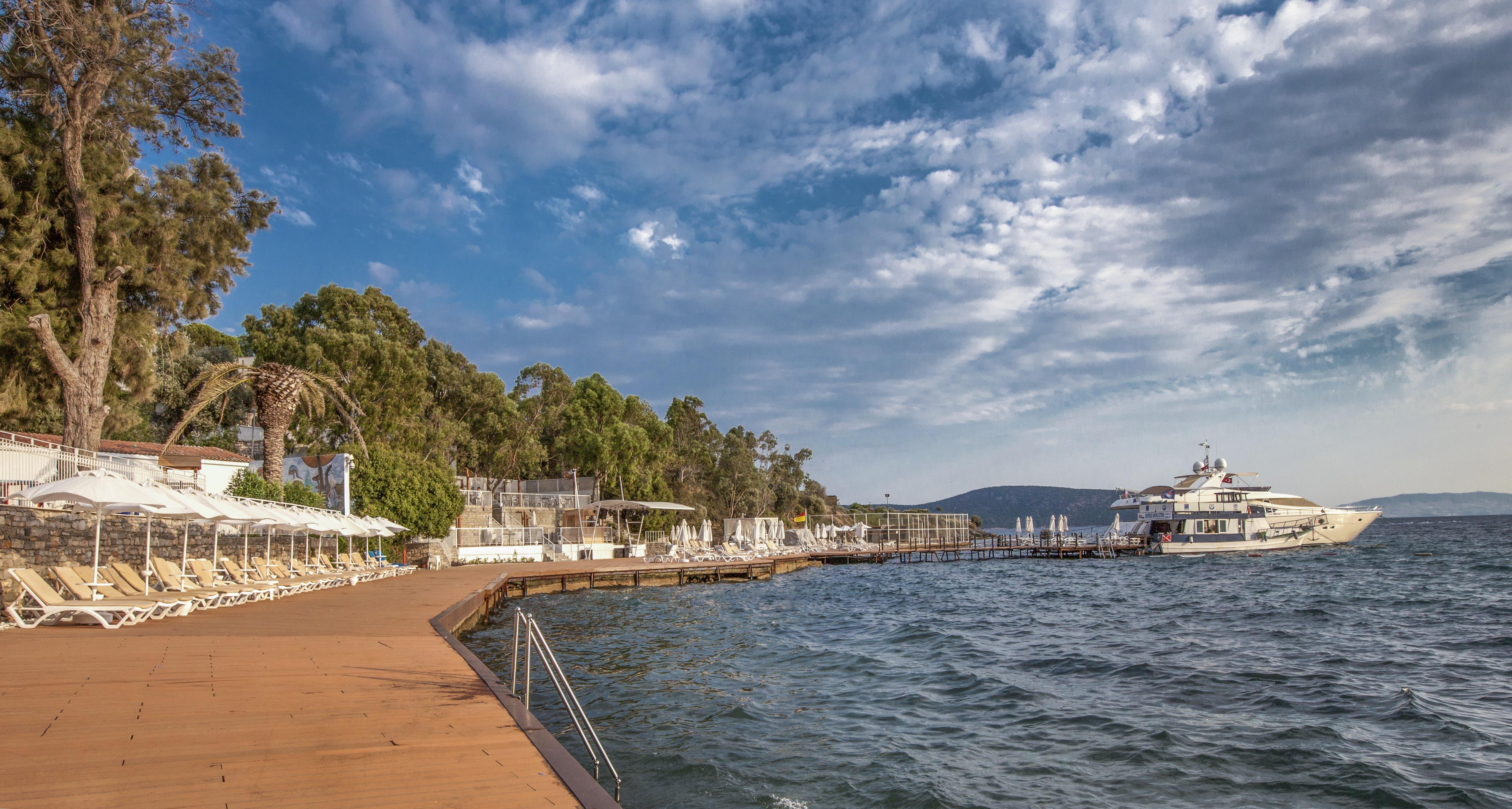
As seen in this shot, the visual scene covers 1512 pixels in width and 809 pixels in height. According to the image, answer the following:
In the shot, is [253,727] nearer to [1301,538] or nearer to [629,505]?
[629,505]

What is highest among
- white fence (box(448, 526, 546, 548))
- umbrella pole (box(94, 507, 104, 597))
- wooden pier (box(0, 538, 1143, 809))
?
umbrella pole (box(94, 507, 104, 597))

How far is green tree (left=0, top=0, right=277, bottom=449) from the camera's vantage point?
63.9 feet

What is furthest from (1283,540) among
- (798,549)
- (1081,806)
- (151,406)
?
(151,406)

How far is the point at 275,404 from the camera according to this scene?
25.1 meters

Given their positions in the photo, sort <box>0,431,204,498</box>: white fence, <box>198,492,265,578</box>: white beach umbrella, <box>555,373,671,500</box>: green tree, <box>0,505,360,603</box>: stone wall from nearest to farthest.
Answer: <box>0,505,360,603</box>: stone wall
<box>198,492,265,578</box>: white beach umbrella
<box>0,431,204,498</box>: white fence
<box>555,373,671,500</box>: green tree

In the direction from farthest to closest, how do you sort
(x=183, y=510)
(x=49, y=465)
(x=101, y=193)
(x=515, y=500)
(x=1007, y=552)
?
(x=1007, y=552), (x=515, y=500), (x=101, y=193), (x=49, y=465), (x=183, y=510)

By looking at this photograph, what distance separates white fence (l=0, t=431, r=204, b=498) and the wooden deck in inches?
252

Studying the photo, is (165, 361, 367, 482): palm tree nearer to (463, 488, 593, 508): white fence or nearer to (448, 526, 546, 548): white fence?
(448, 526, 546, 548): white fence

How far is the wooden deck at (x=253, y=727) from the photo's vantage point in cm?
446

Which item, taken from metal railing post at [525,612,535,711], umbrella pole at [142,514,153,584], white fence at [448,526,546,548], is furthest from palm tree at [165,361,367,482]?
metal railing post at [525,612,535,711]

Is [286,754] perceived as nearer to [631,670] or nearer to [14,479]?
[631,670]

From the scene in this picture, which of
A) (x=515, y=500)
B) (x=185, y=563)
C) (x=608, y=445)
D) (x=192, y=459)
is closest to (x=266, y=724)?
(x=185, y=563)

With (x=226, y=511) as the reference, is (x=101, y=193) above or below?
above

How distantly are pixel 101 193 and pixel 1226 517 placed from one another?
60.1 meters
